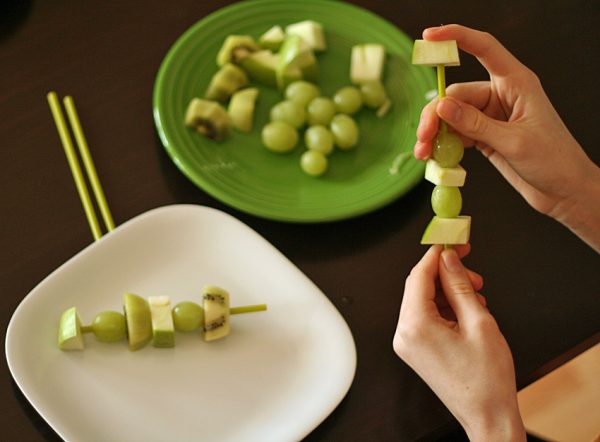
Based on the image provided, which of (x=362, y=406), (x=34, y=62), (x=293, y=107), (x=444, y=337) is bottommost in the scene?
(x=362, y=406)

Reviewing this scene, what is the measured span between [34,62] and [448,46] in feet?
2.70

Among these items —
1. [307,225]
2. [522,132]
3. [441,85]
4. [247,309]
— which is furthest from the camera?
[307,225]

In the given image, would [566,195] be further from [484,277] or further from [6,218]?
[6,218]

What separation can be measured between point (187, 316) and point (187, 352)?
5 centimetres

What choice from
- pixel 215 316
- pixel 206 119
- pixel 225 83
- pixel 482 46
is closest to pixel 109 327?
pixel 215 316

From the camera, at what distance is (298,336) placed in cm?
122

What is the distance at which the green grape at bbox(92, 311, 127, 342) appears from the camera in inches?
45.7

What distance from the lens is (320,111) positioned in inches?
57.9

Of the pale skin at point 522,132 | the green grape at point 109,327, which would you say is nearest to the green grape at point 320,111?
the pale skin at point 522,132

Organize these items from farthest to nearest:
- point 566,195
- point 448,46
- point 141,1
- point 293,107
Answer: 1. point 141,1
2. point 293,107
3. point 566,195
4. point 448,46

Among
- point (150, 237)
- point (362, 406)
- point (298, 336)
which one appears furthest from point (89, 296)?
point (362, 406)

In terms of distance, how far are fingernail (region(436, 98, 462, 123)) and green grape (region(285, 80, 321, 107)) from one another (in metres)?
0.51

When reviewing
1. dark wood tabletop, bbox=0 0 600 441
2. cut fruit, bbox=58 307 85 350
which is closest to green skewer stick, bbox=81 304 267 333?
dark wood tabletop, bbox=0 0 600 441

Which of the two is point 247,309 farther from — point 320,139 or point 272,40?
point 272,40
